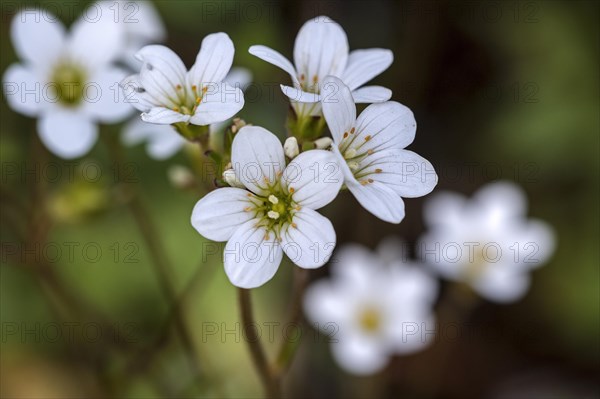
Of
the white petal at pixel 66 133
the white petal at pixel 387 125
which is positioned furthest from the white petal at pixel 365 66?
the white petal at pixel 66 133

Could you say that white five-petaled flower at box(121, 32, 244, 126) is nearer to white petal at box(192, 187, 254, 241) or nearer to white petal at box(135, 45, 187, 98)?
white petal at box(135, 45, 187, 98)

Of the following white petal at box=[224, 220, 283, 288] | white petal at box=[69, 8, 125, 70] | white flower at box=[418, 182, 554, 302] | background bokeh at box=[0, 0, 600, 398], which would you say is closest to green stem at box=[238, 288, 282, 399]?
white petal at box=[224, 220, 283, 288]

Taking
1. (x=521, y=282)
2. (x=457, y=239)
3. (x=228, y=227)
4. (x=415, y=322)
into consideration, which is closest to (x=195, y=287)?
(x=415, y=322)

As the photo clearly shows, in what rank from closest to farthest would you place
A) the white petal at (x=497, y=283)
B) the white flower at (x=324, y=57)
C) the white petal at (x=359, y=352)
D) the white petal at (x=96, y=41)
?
the white flower at (x=324, y=57) → the white petal at (x=96, y=41) → the white petal at (x=359, y=352) → the white petal at (x=497, y=283)

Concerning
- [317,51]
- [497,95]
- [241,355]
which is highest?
[317,51]

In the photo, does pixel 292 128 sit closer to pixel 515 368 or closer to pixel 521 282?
pixel 521 282

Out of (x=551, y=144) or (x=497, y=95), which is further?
(x=497, y=95)

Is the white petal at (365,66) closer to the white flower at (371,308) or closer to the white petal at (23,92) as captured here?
the white petal at (23,92)
